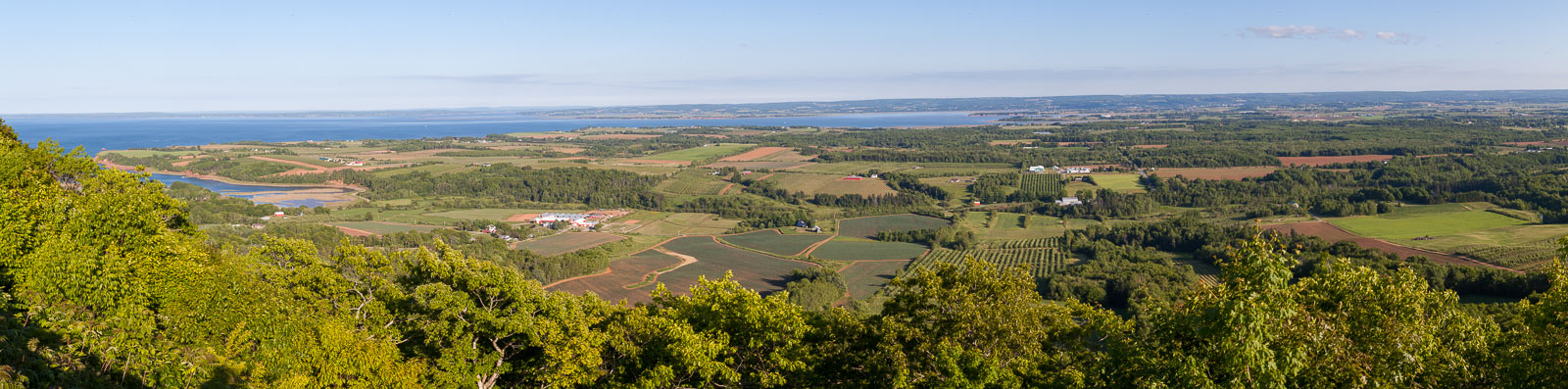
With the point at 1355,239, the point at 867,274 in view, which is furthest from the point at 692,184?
the point at 1355,239

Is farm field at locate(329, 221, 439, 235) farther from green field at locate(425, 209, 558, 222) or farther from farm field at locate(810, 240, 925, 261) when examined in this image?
farm field at locate(810, 240, 925, 261)

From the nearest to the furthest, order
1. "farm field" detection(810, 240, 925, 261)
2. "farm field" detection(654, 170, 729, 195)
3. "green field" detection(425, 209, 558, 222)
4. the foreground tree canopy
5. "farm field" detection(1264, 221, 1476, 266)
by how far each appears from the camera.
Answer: the foreground tree canopy, "farm field" detection(1264, 221, 1476, 266), "farm field" detection(810, 240, 925, 261), "green field" detection(425, 209, 558, 222), "farm field" detection(654, 170, 729, 195)

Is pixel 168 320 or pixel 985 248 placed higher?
pixel 168 320

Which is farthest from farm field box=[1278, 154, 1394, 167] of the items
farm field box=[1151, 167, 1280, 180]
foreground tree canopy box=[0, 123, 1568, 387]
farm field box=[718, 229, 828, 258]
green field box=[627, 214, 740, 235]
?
foreground tree canopy box=[0, 123, 1568, 387]

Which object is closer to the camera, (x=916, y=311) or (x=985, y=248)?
(x=916, y=311)

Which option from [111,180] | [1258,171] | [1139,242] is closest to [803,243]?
[1139,242]

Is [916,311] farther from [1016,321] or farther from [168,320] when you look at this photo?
[168,320]
